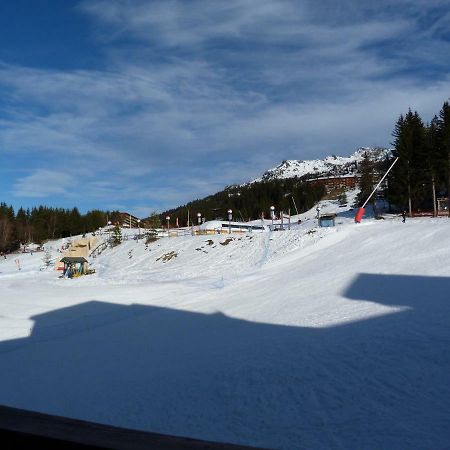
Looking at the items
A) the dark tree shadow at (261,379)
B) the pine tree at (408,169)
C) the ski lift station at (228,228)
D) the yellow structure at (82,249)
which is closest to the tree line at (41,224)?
the yellow structure at (82,249)

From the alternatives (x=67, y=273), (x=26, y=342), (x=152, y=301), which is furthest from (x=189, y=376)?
(x=67, y=273)

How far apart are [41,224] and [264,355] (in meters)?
106

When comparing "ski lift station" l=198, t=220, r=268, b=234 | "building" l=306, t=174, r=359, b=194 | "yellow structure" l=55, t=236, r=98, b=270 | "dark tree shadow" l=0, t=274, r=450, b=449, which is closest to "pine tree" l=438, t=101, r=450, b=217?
Result: "ski lift station" l=198, t=220, r=268, b=234

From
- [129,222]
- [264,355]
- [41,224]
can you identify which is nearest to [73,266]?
Result: [264,355]

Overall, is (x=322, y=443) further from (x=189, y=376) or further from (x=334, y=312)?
(x=334, y=312)

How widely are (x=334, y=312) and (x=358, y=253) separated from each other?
11473 millimetres

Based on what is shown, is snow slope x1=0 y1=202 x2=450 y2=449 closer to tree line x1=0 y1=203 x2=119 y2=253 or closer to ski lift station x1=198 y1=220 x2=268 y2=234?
ski lift station x1=198 y1=220 x2=268 y2=234

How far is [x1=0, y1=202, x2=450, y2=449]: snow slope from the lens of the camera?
5.82m

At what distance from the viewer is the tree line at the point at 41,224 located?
95.0 m

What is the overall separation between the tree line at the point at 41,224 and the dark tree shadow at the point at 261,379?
88.3m

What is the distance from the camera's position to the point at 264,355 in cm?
915

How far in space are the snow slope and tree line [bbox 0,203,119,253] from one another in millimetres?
79285

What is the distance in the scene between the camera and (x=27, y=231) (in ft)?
329

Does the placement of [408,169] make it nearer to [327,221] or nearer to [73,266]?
[327,221]
